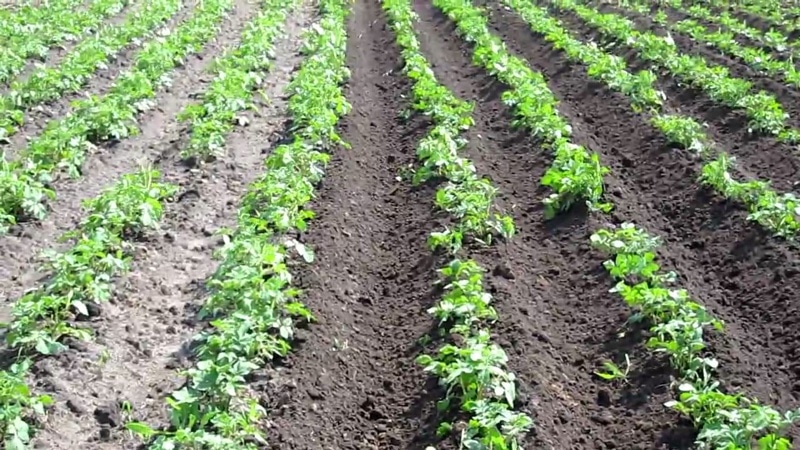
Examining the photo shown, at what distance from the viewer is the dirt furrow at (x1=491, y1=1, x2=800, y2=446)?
554 cm

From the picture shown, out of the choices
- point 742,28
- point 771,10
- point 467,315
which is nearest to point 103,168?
point 467,315

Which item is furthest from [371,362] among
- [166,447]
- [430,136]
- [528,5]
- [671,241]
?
[528,5]

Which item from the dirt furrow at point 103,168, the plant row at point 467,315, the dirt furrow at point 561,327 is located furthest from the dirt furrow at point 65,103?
the dirt furrow at point 561,327

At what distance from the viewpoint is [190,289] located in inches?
269

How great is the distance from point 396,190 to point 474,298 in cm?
320

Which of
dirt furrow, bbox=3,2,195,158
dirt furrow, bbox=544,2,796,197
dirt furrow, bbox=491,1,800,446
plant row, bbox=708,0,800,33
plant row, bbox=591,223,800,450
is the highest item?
plant row, bbox=591,223,800,450

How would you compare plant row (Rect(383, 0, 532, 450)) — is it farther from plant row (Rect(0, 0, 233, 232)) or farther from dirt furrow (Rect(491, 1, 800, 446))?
plant row (Rect(0, 0, 233, 232))

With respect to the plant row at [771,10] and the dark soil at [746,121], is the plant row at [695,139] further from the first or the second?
the plant row at [771,10]

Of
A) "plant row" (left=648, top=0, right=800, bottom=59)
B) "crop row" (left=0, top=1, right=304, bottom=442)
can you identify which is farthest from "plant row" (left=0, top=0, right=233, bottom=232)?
"plant row" (left=648, top=0, right=800, bottom=59)

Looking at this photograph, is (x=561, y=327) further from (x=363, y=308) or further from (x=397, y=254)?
(x=397, y=254)

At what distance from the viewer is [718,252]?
724 centimetres

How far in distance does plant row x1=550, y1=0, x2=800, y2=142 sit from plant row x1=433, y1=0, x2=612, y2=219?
1.99 m

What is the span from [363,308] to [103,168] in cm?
409

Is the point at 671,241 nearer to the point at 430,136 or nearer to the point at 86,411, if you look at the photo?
the point at 430,136
